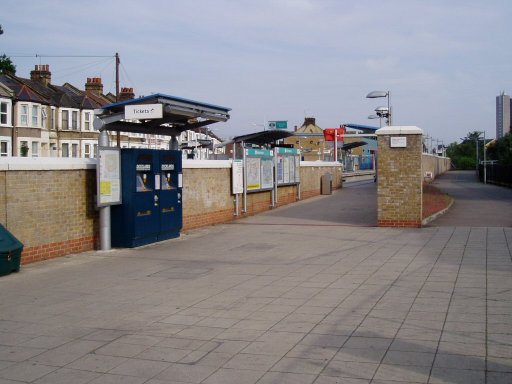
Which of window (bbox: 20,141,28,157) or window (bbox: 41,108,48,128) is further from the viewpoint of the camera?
window (bbox: 41,108,48,128)

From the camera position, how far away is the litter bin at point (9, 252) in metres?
9.95

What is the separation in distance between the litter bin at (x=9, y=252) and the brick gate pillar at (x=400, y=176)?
979 centimetres

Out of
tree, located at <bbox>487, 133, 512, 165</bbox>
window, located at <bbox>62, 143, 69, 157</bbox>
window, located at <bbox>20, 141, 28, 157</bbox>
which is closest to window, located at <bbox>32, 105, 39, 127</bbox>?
window, located at <bbox>20, 141, 28, 157</bbox>

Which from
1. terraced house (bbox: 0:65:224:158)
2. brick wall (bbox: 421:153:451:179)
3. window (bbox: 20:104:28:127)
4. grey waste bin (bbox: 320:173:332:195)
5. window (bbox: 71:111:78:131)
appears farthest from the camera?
window (bbox: 71:111:78:131)

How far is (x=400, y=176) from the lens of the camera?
16.7 metres

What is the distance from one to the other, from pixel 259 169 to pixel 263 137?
2.01m

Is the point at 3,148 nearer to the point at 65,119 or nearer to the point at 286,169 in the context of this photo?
the point at 65,119

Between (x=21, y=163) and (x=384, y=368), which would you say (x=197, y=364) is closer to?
(x=384, y=368)

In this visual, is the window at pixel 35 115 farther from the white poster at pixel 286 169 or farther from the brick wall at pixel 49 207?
the brick wall at pixel 49 207

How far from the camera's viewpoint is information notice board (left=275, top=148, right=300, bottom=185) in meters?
23.7

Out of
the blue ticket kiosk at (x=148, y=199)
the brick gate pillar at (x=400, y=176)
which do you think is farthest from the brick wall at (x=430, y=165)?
the blue ticket kiosk at (x=148, y=199)

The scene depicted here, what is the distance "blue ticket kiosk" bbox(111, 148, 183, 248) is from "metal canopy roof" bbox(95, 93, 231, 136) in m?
0.71

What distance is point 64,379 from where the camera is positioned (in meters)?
5.40

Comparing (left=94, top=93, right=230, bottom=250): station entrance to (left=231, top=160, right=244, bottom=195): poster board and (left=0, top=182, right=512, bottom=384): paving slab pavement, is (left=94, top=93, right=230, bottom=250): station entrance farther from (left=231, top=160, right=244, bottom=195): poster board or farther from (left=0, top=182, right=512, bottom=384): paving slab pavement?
(left=231, top=160, right=244, bottom=195): poster board
